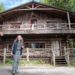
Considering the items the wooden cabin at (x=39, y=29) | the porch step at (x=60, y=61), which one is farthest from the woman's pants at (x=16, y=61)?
the wooden cabin at (x=39, y=29)

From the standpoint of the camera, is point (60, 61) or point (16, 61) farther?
point (60, 61)

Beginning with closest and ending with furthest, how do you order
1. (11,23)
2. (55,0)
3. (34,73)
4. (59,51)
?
1. (34,73)
2. (59,51)
3. (11,23)
4. (55,0)

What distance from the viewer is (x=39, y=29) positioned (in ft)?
77.5

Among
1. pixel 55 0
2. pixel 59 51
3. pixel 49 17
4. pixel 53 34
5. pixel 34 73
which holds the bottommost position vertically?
pixel 34 73

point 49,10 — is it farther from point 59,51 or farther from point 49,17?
point 59,51

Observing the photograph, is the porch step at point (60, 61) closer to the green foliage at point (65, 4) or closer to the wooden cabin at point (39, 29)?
the wooden cabin at point (39, 29)

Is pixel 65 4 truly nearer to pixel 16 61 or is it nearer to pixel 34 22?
pixel 34 22

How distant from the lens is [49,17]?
27.1 m

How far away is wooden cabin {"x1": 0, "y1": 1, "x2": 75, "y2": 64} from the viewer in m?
23.8

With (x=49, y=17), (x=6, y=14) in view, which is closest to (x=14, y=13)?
(x=6, y=14)

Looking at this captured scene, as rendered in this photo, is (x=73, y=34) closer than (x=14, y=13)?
Yes

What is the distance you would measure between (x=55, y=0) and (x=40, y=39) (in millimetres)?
16481

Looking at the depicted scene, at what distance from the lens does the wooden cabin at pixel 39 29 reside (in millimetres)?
Result: 23750

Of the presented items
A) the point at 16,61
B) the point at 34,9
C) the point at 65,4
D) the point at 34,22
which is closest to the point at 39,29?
the point at 34,9
